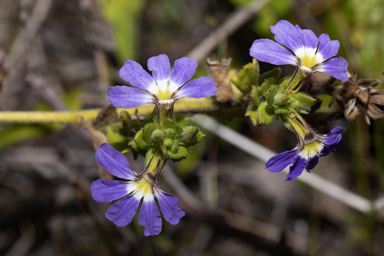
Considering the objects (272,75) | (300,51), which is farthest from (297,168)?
(300,51)

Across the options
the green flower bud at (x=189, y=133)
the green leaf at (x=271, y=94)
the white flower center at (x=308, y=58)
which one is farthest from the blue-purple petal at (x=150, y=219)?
the white flower center at (x=308, y=58)

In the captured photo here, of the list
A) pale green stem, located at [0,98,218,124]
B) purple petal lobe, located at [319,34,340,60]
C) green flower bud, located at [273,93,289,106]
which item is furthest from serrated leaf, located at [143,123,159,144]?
purple petal lobe, located at [319,34,340,60]

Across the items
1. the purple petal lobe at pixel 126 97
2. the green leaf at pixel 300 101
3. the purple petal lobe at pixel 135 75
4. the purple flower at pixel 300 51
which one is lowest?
the green leaf at pixel 300 101

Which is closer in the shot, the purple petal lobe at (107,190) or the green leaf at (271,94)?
the purple petal lobe at (107,190)

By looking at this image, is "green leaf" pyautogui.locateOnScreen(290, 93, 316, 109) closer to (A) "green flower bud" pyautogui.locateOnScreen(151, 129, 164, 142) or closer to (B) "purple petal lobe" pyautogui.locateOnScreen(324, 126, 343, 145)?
(B) "purple petal lobe" pyautogui.locateOnScreen(324, 126, 343, 145)

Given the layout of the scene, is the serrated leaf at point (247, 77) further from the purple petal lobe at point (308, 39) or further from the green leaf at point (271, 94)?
the purple petal lobe at point (308, 39)

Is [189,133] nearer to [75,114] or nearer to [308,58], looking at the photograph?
[308,58]

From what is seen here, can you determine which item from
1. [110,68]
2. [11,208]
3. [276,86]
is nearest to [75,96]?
[110,68]
